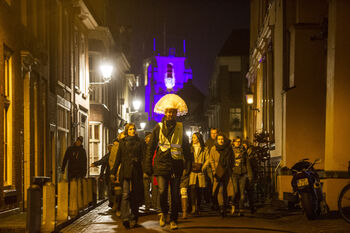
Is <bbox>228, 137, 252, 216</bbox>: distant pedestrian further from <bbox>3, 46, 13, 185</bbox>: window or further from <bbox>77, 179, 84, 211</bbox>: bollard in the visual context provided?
<bbox>3, 46, 13, 185</bbox>: window

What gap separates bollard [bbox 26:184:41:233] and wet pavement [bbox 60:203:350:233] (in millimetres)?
1480

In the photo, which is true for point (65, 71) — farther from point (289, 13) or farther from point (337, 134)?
point (337, 134)

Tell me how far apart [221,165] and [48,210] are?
4359mm

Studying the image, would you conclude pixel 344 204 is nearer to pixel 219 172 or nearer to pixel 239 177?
pixel 219 172

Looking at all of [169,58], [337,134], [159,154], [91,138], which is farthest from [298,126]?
[169,58]

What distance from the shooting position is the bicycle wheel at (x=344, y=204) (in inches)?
406

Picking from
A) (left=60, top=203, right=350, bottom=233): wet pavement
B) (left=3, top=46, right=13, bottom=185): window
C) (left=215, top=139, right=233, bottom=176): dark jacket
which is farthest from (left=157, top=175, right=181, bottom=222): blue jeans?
(left=3, top=46, right=13, bottom=185): window

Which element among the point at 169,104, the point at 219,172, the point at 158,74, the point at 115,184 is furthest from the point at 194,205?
the point at 158,74

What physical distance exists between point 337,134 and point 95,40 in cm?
2372

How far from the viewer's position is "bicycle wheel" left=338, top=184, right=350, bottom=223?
10.3 m

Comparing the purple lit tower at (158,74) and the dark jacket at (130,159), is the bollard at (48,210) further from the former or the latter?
the purple lit tower at (158,74)

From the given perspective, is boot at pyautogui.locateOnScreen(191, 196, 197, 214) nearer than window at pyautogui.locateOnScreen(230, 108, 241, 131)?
Yes

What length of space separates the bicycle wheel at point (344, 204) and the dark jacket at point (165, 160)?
2.59m

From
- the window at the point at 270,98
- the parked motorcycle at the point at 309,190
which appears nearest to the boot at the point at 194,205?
the parked motorcycle at the point at 309,190
